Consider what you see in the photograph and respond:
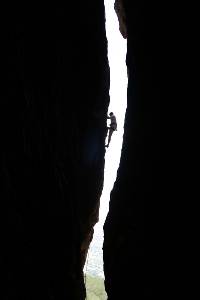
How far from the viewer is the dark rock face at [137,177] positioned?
9.49 meters

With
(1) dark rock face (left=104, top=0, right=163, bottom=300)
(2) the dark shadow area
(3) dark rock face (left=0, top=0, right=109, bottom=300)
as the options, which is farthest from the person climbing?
(1) dark rock face (left=104, top=0, right=163, bottom=300)

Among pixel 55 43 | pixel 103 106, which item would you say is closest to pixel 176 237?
pixel 55 43

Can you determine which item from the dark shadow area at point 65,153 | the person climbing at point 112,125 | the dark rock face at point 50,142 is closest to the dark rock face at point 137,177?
the dark shadow area at point 65,153

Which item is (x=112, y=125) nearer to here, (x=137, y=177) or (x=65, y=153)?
(x=65, y=153)

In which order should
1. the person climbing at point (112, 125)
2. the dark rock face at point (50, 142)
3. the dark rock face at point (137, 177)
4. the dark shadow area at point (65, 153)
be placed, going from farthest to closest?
1. the person climbing at point (112, 125)
2. the dark rock face at point (137, 177)
3. the dark shadow area at point (65, 153)
4. the dark rock face at point (50, 142)

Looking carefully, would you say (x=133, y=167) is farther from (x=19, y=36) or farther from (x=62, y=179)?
(x=19, y=36)

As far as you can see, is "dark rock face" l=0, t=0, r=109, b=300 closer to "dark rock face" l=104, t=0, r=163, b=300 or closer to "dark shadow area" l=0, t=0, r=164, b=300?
"dark shadow area" l=0, t=0, r=164, b=300

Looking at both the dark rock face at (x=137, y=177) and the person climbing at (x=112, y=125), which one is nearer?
the dark rock face at (x=137, y=177)

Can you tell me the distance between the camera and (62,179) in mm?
11266

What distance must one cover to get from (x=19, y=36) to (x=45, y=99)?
2.17 m

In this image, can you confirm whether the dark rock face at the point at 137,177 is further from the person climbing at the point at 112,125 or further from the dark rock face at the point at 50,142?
the person climbing at the point at 112,125

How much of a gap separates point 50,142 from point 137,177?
2938 millimetres

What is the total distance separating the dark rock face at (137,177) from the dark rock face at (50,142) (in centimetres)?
177

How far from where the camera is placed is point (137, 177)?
34.7 ft
